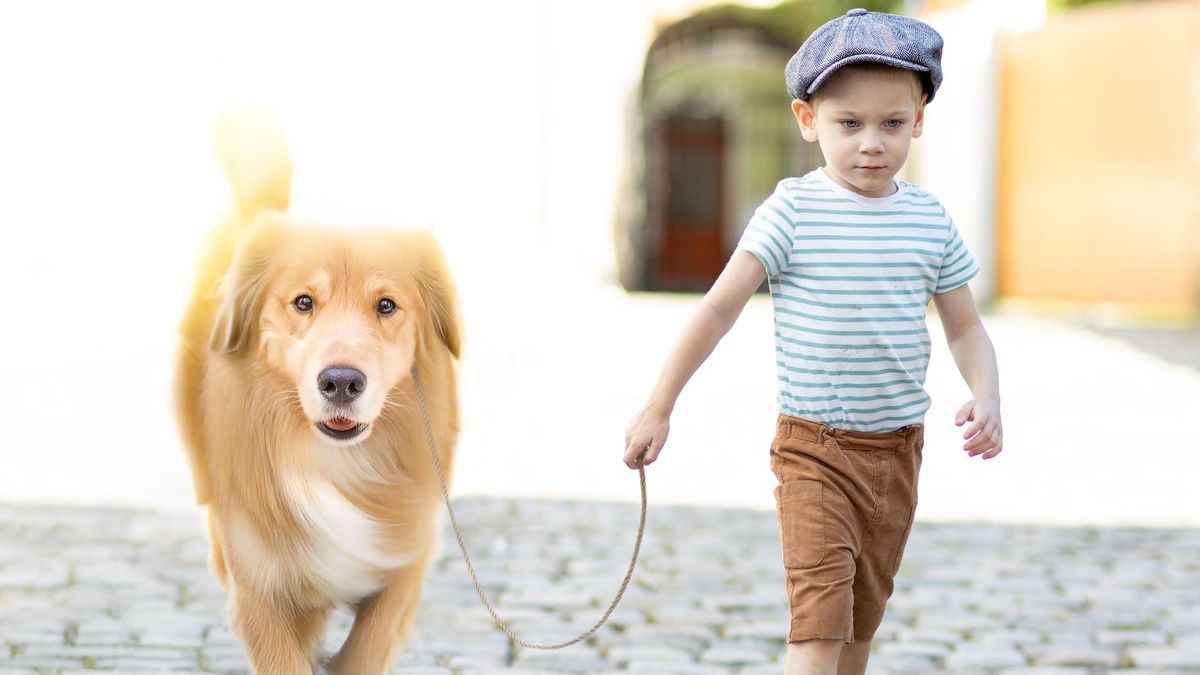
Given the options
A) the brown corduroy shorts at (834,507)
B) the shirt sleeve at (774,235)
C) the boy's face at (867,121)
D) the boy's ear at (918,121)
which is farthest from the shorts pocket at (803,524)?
the boy's ear at (918,121)

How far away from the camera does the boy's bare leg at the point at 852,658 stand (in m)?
3.35

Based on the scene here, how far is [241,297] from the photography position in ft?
8.84

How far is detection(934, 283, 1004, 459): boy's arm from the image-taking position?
3082 millimetres

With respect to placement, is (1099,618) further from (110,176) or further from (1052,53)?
(1052,53)

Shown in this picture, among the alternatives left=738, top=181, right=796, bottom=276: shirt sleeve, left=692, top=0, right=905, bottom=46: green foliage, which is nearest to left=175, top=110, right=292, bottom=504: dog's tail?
left=738, top=181, right=796, bottom=276: shirt sleeve

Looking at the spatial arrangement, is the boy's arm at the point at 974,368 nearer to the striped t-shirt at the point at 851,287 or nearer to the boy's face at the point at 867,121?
the striped t-shirt at the point at 851,287

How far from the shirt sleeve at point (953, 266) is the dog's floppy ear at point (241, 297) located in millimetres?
1361

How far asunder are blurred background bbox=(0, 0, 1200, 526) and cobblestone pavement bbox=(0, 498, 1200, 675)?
0.45 m

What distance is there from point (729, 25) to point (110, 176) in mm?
21781

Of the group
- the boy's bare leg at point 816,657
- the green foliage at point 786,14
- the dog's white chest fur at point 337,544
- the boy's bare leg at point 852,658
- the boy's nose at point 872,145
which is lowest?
the boy's bare leg at point 852,658

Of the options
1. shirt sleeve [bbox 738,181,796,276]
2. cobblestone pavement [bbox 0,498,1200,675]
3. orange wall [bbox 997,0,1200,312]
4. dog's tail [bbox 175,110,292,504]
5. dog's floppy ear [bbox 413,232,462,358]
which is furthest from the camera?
orange wall [bbox 997,0,1200,312]

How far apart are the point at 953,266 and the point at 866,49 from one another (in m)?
0.52

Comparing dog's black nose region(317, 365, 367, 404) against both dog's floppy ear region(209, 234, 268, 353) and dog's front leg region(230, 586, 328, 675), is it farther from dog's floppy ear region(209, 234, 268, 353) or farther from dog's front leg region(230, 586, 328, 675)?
dog's front leg region(230, 586, 328, 675)

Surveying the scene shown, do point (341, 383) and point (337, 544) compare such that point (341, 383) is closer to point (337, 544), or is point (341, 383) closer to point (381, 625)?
point (337, 544)
